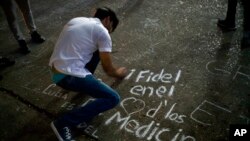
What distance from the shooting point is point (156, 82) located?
394cm

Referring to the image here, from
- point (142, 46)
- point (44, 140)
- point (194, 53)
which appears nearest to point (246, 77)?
point (194, 53)

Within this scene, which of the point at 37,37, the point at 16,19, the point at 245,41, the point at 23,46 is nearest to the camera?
the point at 245,41

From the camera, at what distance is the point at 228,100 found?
352 centimetres

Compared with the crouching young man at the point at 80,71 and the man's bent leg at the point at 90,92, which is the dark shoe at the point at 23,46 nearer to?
the crouching young man at the point at 80,71

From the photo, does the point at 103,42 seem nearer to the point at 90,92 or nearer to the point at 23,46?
the point at 90,92

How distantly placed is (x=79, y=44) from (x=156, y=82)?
4.21ft

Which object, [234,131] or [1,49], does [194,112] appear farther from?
[1,49]

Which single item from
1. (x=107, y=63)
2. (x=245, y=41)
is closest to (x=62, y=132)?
(x=107, y=63)

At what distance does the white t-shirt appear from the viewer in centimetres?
314

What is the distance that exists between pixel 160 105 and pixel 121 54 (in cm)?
132

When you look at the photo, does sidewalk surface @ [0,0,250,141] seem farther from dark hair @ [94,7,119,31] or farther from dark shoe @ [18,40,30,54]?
dark hair @ [94,7,119,31]

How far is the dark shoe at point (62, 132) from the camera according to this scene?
3146mm

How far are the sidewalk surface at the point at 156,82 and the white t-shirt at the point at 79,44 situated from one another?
0.74m

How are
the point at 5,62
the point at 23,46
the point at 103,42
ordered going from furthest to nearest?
1. the point at 23,46
2. the point at 5,62
3. the point at 103,42
